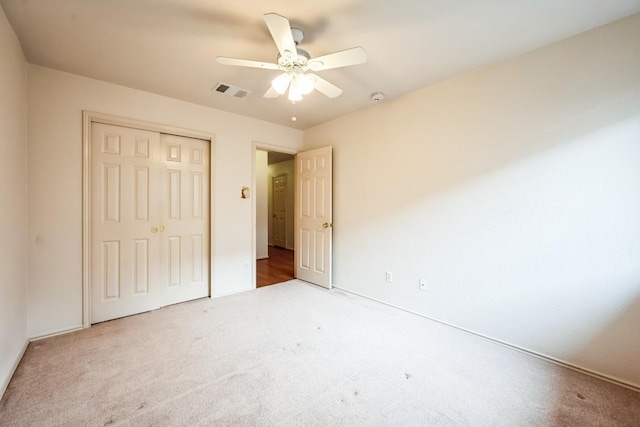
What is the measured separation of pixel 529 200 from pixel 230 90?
308cm

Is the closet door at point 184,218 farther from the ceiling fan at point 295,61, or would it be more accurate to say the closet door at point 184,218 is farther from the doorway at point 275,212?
the ceiling fan at point 295,61

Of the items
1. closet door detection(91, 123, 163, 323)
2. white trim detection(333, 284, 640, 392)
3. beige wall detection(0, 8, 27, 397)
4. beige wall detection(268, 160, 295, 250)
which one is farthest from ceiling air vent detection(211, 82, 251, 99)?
beige wall detection(268, 160, 295, 250)

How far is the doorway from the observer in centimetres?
555

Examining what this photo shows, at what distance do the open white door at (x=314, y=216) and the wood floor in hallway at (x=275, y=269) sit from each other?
0.38 meters

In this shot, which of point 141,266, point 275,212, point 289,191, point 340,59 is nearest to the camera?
point 340,59

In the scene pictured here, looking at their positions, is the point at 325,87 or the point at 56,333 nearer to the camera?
the point at 325,87

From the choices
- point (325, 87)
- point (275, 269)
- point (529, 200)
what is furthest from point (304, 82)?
point (275, 269)

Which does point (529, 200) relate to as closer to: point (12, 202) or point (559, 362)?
point (559, 362)

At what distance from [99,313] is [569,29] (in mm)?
4806

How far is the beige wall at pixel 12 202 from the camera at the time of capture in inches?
67.4

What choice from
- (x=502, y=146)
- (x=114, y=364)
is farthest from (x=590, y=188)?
(x=114, y=364)

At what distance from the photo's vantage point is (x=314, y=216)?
4.00 metres

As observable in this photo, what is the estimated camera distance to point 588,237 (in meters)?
1.94

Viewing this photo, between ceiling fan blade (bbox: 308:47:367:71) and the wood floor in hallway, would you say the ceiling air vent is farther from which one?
the wood floor in hallway
